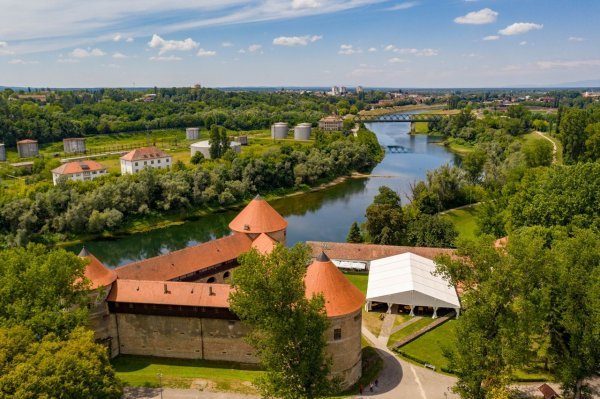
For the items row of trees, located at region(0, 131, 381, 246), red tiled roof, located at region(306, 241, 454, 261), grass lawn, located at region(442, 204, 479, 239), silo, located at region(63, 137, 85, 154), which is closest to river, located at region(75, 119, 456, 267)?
row of trees, located at region(0, 131, 381, 246)

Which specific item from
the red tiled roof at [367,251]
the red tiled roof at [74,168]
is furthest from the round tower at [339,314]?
the red tiled roof at [74,168]

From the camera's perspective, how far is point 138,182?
204ft

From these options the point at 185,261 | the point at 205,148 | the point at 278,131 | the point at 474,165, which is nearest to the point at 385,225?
the point at 185,261

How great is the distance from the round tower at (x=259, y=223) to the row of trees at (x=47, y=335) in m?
12.3

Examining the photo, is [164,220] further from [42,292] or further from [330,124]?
[330,124]

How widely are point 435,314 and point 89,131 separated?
353 feet

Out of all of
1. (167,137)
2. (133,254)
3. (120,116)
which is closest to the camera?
(133,254)

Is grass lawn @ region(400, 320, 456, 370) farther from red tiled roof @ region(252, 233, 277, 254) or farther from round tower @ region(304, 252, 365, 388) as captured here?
red tiled roof @ region(252, 233, 277, 254)

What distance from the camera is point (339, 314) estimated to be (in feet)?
80.2

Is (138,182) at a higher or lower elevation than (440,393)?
higher

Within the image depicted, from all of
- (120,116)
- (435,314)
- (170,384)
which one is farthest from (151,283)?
(120,116)

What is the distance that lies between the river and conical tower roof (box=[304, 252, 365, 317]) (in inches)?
1070

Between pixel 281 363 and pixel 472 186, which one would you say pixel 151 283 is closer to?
pixel 281 363

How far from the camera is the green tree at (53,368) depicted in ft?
56.4
